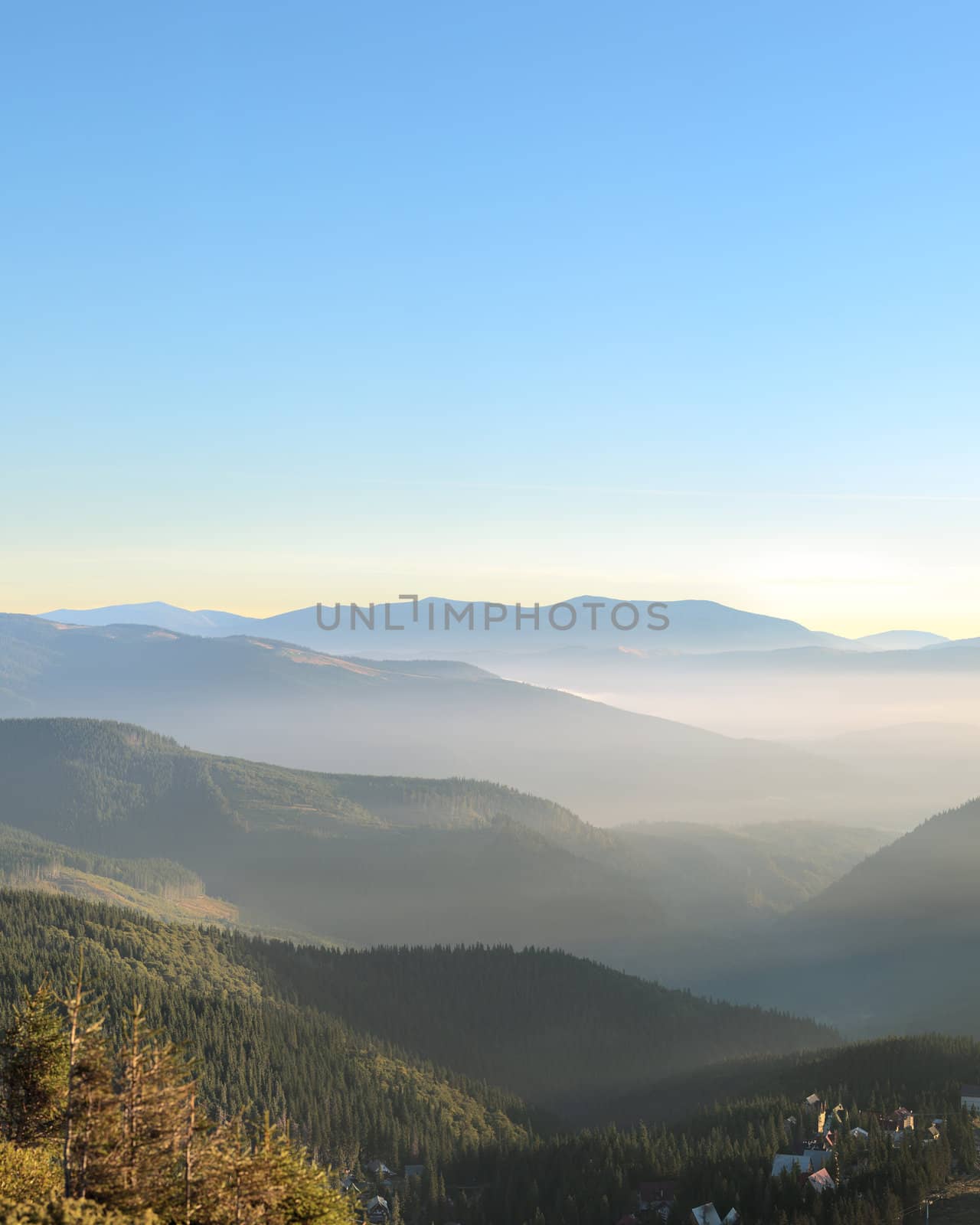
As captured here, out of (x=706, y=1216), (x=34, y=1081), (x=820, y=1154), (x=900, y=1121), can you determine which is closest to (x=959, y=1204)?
(x=706, y=1216)

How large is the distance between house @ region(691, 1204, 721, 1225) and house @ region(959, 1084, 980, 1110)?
4475 centimetres

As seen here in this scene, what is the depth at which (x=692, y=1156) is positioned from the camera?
156000mm

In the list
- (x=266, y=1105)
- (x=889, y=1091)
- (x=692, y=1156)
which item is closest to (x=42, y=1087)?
(x=692, y=1156)

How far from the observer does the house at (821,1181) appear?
12544cm

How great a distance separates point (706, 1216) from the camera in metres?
130

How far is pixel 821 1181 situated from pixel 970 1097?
4273cm

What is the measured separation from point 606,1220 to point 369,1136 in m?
62.1

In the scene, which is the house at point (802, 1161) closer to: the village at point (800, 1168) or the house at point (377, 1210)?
the village at point (800, 1168)

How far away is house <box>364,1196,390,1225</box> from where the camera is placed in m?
151

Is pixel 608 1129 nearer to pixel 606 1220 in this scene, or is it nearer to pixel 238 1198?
pixel 606 1220

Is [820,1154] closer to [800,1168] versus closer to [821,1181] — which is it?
[800,1168]

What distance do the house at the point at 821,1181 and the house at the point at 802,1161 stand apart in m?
5.33

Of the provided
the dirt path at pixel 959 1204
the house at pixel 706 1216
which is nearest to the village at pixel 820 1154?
the house at pixel 706 1216

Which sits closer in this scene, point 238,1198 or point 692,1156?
point 238,1198
